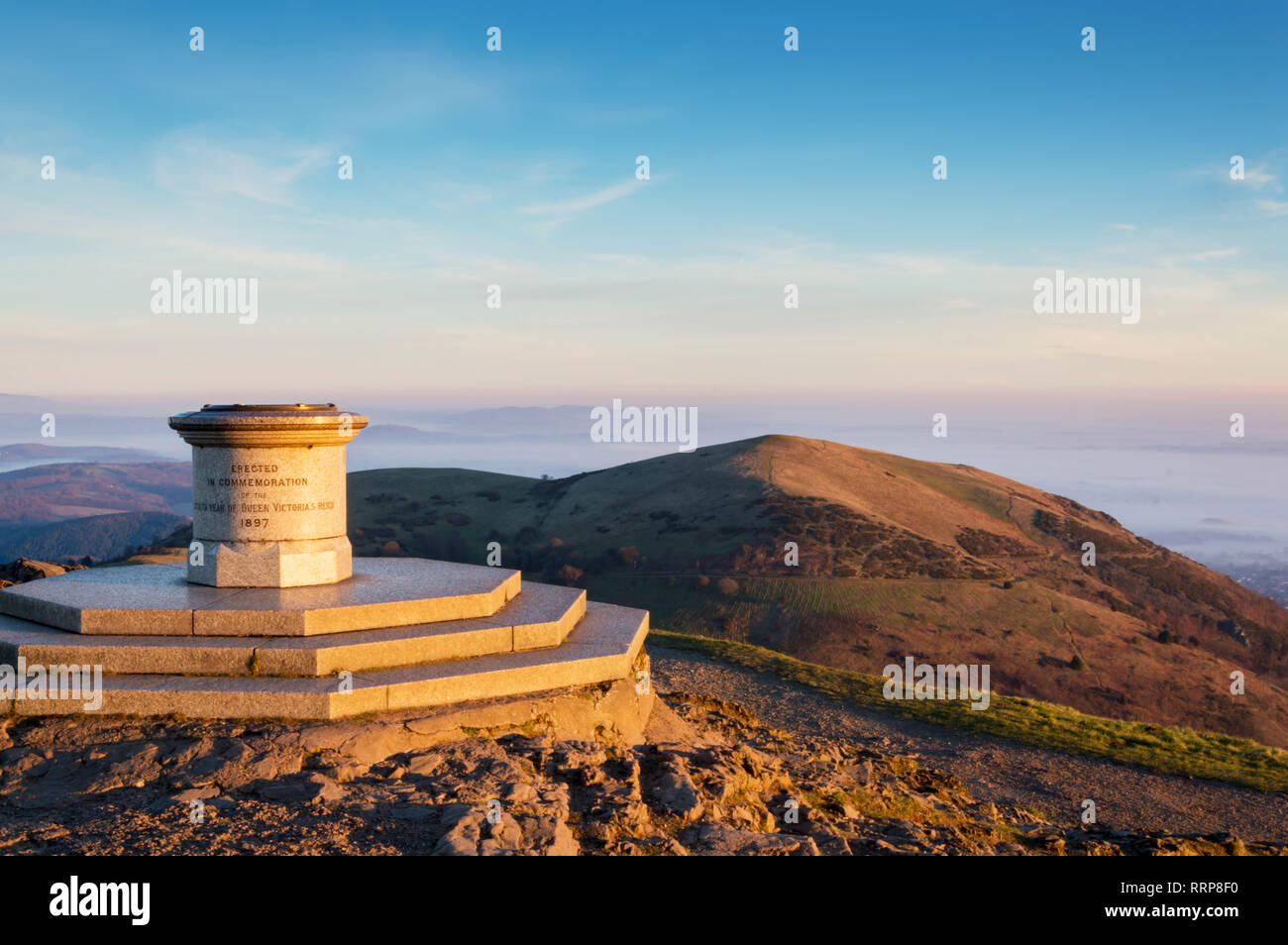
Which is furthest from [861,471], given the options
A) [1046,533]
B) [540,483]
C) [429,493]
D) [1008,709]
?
[1008,709]

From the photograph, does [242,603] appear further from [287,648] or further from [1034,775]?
[1034,775]

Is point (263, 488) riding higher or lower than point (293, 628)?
higher

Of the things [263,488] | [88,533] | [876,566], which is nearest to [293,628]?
[263,488]

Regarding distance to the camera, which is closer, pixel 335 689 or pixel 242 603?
pixel 335 689

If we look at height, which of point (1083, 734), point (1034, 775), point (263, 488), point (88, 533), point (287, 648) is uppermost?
point (263, 488)

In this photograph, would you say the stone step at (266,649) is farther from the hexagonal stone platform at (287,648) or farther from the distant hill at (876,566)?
the distant hill at (876,566)

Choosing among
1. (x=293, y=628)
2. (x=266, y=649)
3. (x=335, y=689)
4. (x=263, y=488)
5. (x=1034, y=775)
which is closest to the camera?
(x=335, y=689)

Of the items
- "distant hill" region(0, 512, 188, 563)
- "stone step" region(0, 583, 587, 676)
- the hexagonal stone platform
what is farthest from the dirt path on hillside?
"distant hill" region(0, 512, 188, 563)
